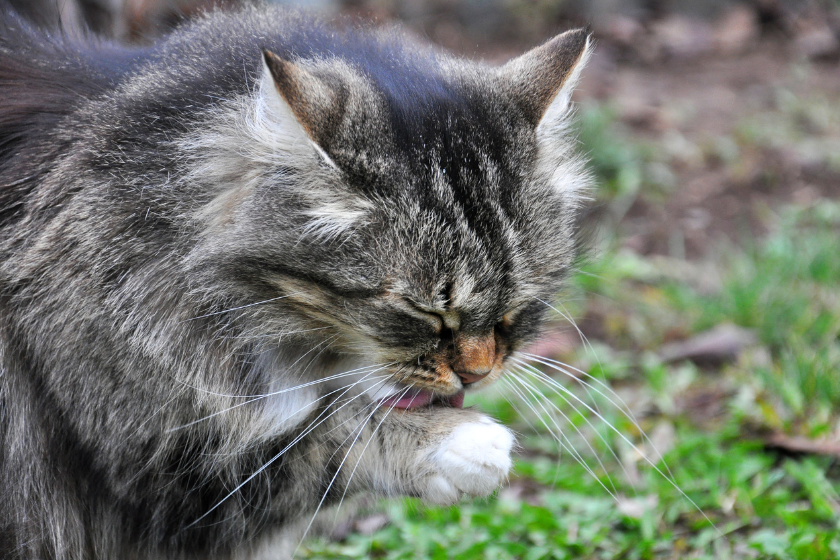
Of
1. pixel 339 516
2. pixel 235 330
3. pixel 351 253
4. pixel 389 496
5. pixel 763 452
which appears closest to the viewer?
pixel 351 253

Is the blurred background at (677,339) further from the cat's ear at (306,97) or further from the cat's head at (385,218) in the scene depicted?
the cat's ear at (306,97)

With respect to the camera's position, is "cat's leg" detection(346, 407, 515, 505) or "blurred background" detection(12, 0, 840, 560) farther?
"blurred background" detection(12, 0, 840, 560)

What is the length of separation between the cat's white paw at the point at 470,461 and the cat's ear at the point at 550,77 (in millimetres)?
901

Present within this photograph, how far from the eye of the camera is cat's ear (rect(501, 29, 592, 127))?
2395 mm

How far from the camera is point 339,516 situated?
2650mm

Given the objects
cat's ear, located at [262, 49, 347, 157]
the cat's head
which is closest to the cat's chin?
the cat's head


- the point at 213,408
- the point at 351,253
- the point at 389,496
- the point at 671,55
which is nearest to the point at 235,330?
the point at 213,408

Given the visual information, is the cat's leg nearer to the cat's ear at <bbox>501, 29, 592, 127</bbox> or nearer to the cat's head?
the cat's head

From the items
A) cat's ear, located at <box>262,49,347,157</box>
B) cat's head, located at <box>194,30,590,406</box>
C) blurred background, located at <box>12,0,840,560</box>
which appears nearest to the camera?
cat's ear, located at <box>262,49,347,157</box>

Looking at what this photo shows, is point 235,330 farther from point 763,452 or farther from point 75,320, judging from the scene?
point 763,452

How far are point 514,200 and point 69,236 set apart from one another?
47.2 inches

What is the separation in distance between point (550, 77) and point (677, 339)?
7.47 ft

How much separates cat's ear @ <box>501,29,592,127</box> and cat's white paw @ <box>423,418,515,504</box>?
0.90m

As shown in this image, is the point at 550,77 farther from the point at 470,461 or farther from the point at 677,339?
the point at 677,339
